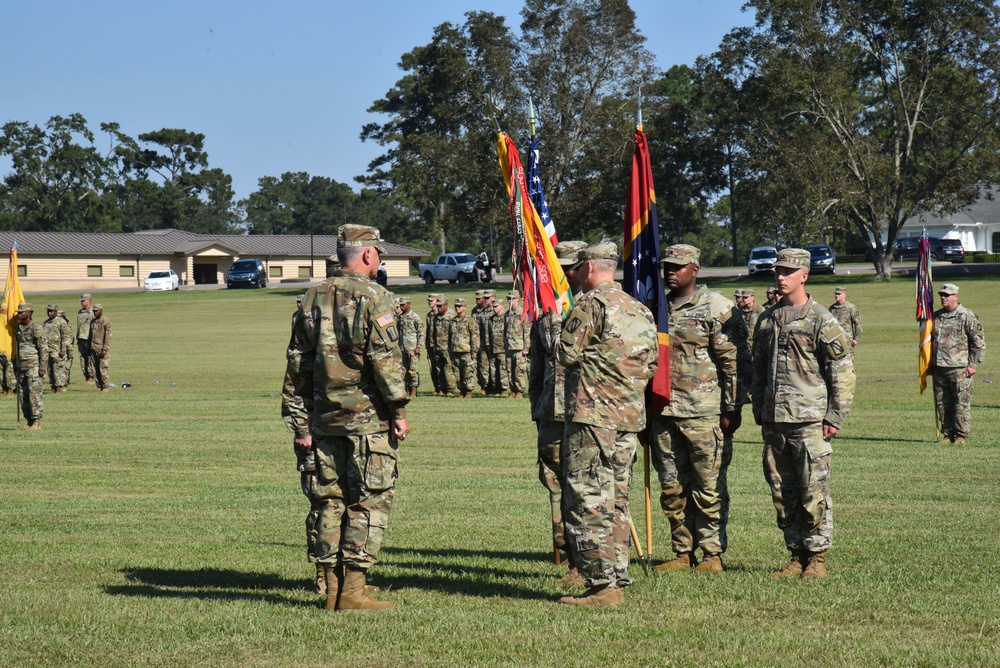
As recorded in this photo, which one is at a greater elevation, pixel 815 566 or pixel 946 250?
pixel 946 250

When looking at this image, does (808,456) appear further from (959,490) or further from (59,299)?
(59,299)

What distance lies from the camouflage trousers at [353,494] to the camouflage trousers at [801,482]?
269cm

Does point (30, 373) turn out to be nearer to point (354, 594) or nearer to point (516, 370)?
point (516, 370)

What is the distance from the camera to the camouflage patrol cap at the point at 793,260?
25.6ft

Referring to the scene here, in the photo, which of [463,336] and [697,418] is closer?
[697,418]

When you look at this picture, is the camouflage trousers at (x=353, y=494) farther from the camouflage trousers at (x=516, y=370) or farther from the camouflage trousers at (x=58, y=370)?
the camouflage trousers at (x=58, y=370)

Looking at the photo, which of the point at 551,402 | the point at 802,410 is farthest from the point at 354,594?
the point at 802,410

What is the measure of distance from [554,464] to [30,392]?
12846mm

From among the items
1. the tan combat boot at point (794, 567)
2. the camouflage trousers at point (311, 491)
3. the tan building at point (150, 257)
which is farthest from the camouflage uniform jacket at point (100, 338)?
the tan building at point (150, 257)

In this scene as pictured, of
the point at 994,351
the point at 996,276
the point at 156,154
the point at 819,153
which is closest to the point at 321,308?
the point at 994,351

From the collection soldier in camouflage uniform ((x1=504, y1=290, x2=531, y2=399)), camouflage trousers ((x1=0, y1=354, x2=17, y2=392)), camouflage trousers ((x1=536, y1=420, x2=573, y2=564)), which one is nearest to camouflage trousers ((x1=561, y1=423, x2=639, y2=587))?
camouflage trousers ((x1=536, y1=420, x2=573, y2=564))

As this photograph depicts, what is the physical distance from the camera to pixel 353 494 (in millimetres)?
6840

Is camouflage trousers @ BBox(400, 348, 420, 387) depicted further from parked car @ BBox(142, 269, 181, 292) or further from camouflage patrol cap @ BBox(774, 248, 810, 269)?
parked car @ BBox(142, 269, 181, 292)

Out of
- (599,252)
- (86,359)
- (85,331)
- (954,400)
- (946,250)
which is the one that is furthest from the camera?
(946,250)
